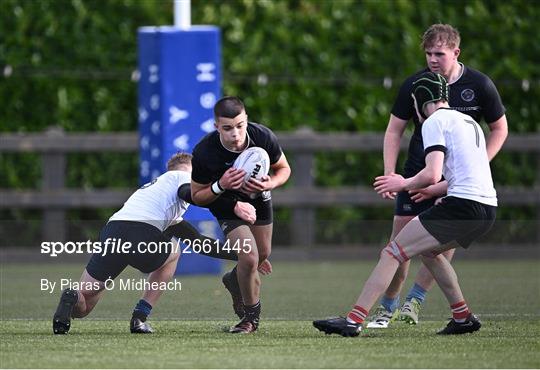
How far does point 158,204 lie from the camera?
782 cm

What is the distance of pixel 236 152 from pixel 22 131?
699 cm

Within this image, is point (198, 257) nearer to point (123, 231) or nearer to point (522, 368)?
point (123, 231)

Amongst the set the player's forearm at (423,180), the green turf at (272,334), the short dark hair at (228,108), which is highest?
the short dark hair at (228,108)

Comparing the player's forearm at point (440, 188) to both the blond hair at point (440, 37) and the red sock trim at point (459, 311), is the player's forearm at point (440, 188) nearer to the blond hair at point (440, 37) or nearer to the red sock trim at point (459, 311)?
the red sock trim at point (459, 311)

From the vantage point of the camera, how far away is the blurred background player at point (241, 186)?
7359mm

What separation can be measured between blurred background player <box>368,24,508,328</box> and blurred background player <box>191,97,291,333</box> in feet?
2.30

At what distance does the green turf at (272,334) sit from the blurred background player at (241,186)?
31 cm

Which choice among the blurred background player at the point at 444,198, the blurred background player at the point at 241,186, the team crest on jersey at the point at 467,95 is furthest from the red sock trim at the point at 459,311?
the team crest on jersey at the point at 467,95

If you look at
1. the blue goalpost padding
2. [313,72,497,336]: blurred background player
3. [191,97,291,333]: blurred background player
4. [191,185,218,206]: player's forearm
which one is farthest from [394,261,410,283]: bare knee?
the blue goalpost padding

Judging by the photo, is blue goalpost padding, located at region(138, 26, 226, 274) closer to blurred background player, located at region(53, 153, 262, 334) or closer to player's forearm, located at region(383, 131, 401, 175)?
blurred background player, located at region(53, 153, 262, 334)

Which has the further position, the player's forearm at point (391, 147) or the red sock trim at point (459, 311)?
the player's forearm at point (391, 147)

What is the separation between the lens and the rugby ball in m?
7.32

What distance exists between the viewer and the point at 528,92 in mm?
14469

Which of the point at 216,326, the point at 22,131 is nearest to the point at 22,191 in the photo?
the point at 22,131
